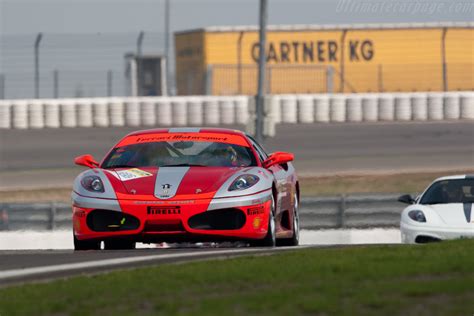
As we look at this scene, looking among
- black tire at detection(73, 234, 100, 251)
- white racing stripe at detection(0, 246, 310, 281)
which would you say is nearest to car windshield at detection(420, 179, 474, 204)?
black tire at detection(73, 234, 100, 251)

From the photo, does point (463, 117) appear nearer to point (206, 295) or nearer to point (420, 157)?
point (420, 157)

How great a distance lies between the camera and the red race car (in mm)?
11312

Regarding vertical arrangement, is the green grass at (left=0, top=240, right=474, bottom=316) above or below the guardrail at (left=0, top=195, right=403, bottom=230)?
above

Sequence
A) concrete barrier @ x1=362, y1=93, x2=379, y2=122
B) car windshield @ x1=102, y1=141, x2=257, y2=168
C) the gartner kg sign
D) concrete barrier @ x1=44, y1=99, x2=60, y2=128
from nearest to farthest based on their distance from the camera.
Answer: car windshield @ x1=102, y1=141, x2=257, y2=168, concrete barrier @ x1=44, y1=99, x2=60, y2=128, concrete barrier @ x1=362, y1=93, x2=379, y2=122, the gartner kg sign

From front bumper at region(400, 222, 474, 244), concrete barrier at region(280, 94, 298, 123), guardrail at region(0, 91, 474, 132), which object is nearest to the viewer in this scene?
front bumper at region(400, 222, 474, 244)

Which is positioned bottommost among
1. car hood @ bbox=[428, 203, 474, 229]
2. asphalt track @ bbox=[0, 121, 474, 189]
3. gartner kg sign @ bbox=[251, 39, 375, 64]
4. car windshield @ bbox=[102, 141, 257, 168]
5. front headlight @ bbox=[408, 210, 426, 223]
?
asphalt track @ bbox=[0, 121, 474, 189]


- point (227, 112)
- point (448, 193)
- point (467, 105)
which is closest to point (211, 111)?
point (227, 112)

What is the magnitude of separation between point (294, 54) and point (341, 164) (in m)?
15.6

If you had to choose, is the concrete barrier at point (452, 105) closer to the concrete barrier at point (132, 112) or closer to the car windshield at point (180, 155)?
the concrete barrier at point (132, 112)

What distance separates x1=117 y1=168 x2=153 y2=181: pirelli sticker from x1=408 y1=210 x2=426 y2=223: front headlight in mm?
4467

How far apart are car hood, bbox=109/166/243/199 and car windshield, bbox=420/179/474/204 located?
4.62m

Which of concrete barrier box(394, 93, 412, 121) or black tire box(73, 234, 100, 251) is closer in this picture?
black tire box(73, 234, 100, 251)

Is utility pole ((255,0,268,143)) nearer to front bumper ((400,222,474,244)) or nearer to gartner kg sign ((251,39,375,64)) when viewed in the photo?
front bumper ((400,222,474,244))

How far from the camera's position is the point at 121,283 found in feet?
25.8
